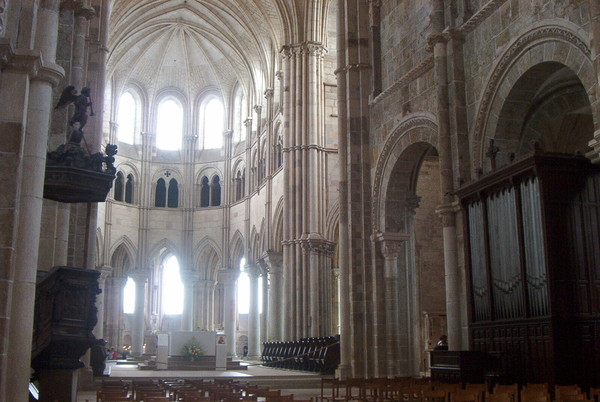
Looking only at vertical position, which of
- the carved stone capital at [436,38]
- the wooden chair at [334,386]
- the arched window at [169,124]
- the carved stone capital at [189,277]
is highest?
the arched window at [169,124]

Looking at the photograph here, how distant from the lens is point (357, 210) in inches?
839

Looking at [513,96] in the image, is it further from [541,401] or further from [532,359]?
[541,401]

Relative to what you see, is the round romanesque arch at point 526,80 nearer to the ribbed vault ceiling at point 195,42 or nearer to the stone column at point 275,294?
the ribbed vault ceiling at point 195,42

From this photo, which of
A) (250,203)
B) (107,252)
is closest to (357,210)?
(250,203)

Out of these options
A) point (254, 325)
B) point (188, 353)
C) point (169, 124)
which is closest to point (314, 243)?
point (188, 353)

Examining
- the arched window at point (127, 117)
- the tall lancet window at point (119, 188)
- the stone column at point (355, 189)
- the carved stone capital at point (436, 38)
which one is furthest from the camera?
the arched window at point (127, 117)

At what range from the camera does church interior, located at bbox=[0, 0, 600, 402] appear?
10.9m

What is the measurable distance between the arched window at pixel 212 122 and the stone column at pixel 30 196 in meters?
38.8

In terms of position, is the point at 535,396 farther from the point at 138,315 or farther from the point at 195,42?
the point at 195,42

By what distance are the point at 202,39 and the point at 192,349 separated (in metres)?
24.4

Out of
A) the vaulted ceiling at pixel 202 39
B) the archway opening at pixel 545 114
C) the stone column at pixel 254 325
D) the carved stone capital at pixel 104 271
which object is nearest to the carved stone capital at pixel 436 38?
the archway opening at pixel 545 114

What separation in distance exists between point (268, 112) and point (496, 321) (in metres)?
26.4

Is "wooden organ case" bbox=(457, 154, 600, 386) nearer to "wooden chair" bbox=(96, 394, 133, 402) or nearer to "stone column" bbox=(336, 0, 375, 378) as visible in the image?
"stone column" bbox=(336, 0, 375, 378)

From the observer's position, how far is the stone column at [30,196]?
8.64 meters
